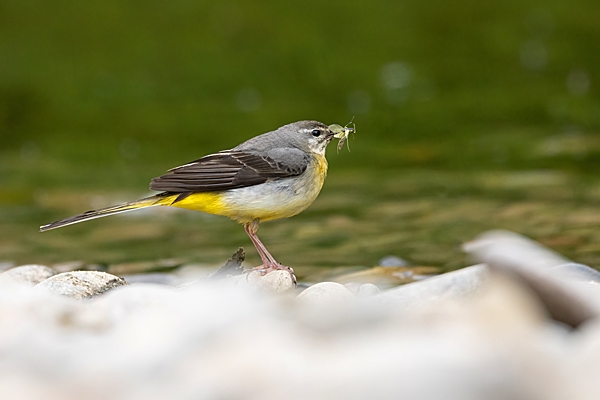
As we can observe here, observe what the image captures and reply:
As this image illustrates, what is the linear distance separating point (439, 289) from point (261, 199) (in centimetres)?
247

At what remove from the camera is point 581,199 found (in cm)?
1269

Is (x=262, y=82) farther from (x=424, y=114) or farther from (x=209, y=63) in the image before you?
(x=424, y=114)

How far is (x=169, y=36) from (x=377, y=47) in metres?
5.24

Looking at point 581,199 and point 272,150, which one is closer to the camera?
point 272,150

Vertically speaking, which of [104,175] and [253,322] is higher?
[253,322]

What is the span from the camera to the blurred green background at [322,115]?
12086 millimetres

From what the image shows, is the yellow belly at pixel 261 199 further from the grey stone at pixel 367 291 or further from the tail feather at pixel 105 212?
the grey stone at pixel 367 291

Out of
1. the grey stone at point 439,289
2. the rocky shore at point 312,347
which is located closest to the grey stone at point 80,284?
the rocky shore at point 312,347

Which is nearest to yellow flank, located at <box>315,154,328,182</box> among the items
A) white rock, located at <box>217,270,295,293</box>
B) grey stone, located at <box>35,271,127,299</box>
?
white rock, located at <box>217,270,295,293</box>

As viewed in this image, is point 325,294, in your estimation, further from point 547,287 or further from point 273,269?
point 547,287

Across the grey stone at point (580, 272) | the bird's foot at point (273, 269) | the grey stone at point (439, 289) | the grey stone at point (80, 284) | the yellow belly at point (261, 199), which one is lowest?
the grey stone at point (580, 272)

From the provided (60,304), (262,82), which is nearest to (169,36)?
(262,82)

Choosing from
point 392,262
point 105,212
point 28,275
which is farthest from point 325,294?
point 392,262

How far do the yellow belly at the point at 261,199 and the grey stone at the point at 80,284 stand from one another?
4.31ft
